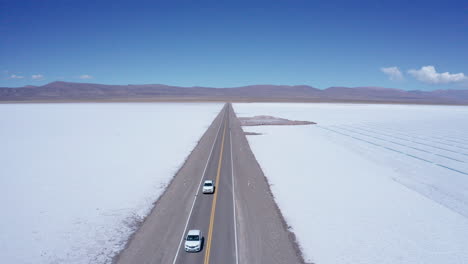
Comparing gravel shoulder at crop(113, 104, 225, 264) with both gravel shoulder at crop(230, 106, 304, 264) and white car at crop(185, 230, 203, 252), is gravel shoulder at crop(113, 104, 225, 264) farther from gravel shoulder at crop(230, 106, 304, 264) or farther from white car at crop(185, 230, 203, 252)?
gravel shoulder at crop(230, 106, 304, 264)

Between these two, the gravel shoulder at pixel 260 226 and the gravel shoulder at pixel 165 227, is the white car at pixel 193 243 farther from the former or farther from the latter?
the gravel shoulder at pixel 260 226

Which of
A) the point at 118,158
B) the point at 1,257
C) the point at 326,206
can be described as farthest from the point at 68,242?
the point at 118,158

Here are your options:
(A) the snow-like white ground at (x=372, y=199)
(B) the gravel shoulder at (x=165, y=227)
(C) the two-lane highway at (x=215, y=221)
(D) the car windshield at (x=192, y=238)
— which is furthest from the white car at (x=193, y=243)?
(A) the snow-like white ground at (x=372, y=199)

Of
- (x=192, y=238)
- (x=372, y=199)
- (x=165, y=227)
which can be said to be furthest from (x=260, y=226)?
(x=372, y=199)

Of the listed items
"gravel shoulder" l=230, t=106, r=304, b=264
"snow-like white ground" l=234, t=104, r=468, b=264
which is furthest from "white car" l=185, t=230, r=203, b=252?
"snow-like white ground" l=234, t=104, r=468, b=264

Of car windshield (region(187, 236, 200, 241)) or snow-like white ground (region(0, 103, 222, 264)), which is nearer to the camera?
car windshield (region(187, 236, 200, 241))
